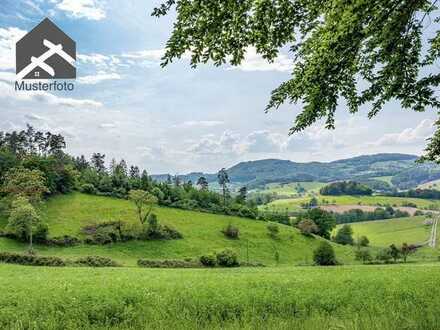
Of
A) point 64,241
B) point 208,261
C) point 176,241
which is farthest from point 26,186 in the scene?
point 208,261

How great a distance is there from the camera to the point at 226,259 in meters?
67.0

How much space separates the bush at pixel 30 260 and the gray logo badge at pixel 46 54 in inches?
1012

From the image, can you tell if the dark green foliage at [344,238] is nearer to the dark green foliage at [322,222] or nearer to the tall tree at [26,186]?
the dark green foliage at [322,222]

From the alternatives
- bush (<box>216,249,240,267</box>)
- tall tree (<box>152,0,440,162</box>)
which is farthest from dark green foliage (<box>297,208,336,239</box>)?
tall tree (<box>152,0,440,162</box>)

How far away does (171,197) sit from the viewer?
11569cm

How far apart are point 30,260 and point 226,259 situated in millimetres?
30848

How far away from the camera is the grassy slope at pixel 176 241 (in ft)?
252

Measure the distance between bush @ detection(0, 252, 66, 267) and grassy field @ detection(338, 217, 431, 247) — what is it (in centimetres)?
11744

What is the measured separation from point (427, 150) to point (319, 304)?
9.48m

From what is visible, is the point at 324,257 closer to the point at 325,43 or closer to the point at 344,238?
the point at 344,238

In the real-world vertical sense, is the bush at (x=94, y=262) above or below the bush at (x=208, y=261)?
above

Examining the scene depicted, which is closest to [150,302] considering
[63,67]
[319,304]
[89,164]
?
[319,304]

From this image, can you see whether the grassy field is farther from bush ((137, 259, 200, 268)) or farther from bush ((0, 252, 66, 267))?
bush ((0, 252, 66, 267))

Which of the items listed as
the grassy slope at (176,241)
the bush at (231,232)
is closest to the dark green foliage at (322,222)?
the grassy slope at (176,241)
